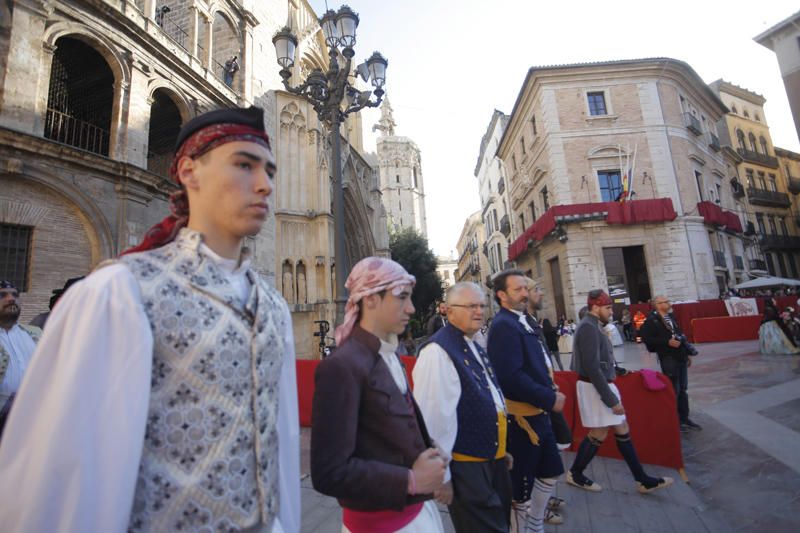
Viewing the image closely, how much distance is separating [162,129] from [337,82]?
876cm

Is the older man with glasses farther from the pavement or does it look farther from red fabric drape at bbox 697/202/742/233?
red fabric drape at bbox 697/202/742/233

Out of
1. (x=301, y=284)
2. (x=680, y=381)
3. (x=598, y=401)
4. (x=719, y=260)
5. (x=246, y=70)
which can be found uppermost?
(x=246, y=70)

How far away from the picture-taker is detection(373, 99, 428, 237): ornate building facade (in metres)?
59.5

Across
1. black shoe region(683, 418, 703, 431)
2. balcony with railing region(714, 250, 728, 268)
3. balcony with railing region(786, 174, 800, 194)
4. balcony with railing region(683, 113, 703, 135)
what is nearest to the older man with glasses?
black shoe region(683, 418, 703, 431)

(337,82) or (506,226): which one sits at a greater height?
(506,226)

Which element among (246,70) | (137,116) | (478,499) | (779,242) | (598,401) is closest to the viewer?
(478,499)

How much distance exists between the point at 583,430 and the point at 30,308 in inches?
370

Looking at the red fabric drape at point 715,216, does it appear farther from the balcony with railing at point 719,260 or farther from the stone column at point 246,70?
the stone column at point 246,70

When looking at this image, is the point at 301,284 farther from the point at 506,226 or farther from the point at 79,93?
the point at 506,226

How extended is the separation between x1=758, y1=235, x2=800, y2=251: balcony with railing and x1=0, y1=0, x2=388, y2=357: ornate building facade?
3234 cm

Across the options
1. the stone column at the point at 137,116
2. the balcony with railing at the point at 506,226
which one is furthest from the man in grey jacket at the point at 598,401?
the balcony with railing at the point at 506,226

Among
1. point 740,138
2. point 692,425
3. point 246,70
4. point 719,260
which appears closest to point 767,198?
point 740,138

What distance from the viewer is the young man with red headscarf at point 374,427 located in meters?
1.41

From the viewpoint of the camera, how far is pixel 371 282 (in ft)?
5.80
